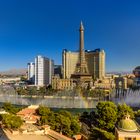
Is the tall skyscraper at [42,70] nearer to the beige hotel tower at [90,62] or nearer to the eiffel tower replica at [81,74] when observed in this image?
the beige hotel tower at [90,62]

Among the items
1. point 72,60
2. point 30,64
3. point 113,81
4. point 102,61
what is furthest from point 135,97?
point 30,64

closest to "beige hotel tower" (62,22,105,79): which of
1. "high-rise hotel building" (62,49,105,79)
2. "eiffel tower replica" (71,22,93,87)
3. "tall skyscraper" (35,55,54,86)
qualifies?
"high-rise hotel building" (62,49,105,79)

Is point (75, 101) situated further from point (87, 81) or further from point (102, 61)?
point (102, 61)

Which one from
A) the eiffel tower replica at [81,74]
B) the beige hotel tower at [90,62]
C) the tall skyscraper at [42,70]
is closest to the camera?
the eiffel tower replica at [81,74]

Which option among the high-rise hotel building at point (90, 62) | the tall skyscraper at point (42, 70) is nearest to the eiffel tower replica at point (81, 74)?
the high-rise hotel building at point (90, 62)

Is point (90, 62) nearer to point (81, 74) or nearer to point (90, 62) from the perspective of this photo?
point (90, 62)

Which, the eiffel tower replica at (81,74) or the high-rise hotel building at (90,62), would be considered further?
the high-rise hotel building at (90,62)
